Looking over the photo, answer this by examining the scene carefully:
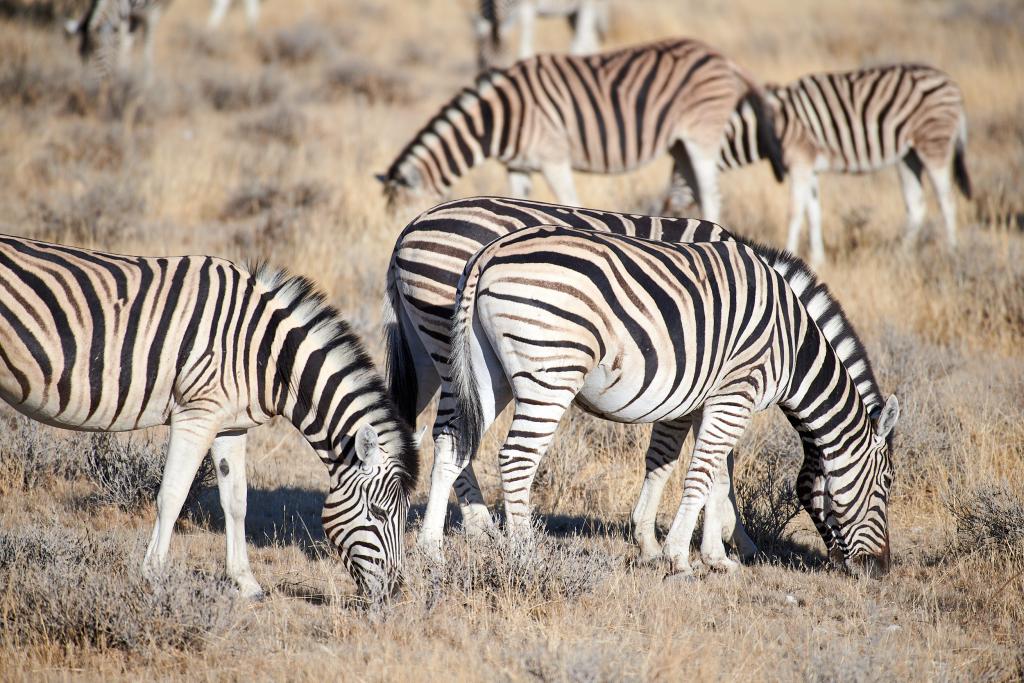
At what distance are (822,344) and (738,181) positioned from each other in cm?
786

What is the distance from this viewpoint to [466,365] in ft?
14.8

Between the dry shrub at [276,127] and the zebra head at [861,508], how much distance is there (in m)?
9.69

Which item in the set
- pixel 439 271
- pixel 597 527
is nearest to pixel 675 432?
pixel 597 527

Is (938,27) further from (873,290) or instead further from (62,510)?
(62,510)

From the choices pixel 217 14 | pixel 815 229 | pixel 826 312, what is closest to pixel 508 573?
pixel 826 312

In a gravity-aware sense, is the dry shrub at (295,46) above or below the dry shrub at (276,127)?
above

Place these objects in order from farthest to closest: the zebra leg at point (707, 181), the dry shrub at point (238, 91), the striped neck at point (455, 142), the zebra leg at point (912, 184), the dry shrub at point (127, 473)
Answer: the dry shrub at point (238, 91) < the zebra leg at point (912, 184) < the zebra leg at point (707, 181) < the striped neck at point (455, 142) < the dry shrub at point (127, 473)

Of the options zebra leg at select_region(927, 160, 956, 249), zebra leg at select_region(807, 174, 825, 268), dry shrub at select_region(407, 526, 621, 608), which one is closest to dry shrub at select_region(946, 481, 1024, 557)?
dry shrub at select_region(407, 526, 621, 608)

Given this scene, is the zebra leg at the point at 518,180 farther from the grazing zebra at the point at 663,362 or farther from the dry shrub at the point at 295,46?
the dry shrub at the point at 295,46

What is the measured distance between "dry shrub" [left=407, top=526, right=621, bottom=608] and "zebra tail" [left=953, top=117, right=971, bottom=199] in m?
8.55

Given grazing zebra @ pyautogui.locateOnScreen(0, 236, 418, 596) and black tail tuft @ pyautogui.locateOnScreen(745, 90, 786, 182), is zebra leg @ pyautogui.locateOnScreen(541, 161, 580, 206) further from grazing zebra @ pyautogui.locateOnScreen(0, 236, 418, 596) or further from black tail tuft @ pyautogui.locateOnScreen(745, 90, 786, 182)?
grazing zebra @ pyautogui.locateOnScreen(0, 236, 418, 596)

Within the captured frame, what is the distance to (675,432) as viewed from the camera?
535cm

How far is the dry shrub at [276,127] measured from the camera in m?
13.0

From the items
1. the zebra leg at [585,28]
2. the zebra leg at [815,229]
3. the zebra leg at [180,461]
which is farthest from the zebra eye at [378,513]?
the zebra leg at [585,28]
